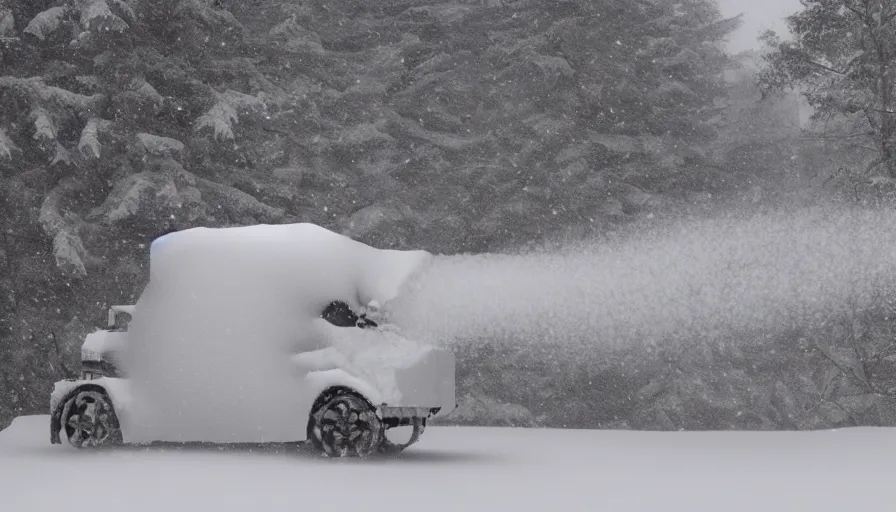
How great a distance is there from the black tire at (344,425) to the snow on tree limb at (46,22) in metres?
10.3

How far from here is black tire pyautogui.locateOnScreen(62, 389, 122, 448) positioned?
10297 mm

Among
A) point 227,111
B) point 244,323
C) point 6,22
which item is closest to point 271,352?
point 244,323

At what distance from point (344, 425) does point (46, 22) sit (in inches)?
419

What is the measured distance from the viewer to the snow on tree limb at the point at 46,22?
1697 centimetres

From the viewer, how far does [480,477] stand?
339 inches

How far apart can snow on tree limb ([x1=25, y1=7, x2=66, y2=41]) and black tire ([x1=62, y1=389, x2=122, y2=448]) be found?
8.66 m

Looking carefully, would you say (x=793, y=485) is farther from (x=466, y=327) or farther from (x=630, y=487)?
(x=466, y=327)

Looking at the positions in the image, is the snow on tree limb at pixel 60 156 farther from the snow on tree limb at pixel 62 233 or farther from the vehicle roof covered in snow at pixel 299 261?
the vehicle roof covered in snow at pixel 299 261

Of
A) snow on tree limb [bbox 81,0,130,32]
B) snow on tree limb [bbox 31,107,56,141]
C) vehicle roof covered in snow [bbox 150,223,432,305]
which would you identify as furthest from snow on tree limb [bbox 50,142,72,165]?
vehicle roof covered in snow [bbox 150,223,432,305]

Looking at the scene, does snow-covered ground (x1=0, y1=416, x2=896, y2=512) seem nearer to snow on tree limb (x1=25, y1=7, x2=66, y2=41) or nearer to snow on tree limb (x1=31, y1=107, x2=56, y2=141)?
snow on tree limb (x1=31, y1=107, x2=56, y2=141)

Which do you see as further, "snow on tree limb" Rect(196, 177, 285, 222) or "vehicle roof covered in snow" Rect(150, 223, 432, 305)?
"snow on tree limb" Rect(196, 177, 285, 222)

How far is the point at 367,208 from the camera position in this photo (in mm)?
21297

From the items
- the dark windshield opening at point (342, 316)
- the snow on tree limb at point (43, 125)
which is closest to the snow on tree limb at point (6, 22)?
the snow on tree limb at point (43, 125)

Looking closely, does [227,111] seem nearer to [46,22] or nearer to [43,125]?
[43,125]
